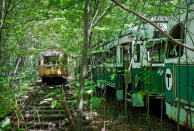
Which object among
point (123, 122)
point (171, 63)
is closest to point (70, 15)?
point (171, 63)

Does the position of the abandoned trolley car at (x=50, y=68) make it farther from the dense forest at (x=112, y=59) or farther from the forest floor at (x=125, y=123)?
the forest floor at (x=125, y=123)

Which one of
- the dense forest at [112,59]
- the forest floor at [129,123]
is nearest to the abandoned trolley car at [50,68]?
the dense forest at [112,59]

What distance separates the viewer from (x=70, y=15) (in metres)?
5.35

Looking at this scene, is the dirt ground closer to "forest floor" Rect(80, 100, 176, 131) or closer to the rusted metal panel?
"forest floor" Rect(80, 100, 176, 131)

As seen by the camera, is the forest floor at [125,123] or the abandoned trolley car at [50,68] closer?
the forest floor at [125,123]

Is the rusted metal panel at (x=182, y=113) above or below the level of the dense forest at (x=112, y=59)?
below

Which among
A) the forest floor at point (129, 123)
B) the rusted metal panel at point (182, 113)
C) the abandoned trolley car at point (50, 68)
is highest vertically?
the abandoned trolley car at point (50, 68)

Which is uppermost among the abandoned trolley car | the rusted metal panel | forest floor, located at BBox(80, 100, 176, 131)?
the abandoned trolley car

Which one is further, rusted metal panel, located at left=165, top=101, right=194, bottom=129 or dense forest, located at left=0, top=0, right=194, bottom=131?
rusted metal panel, located at left=165, top=101, right=194, bottom=129

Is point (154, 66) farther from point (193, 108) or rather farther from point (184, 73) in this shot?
point (193, 108)

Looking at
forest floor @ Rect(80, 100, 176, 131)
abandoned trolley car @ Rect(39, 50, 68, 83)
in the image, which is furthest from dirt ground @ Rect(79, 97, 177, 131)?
abandoned trolley car @ Rect(39, 50, 68, 83)

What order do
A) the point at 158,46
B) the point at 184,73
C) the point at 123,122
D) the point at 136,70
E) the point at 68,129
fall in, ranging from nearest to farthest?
1. the point at 184,73
2. the point at 68,129
3. the point at 123,122
4. the point at 158,46
5. the point at 136,70

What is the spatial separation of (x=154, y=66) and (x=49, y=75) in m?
11.1

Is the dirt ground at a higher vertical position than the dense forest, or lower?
lower
